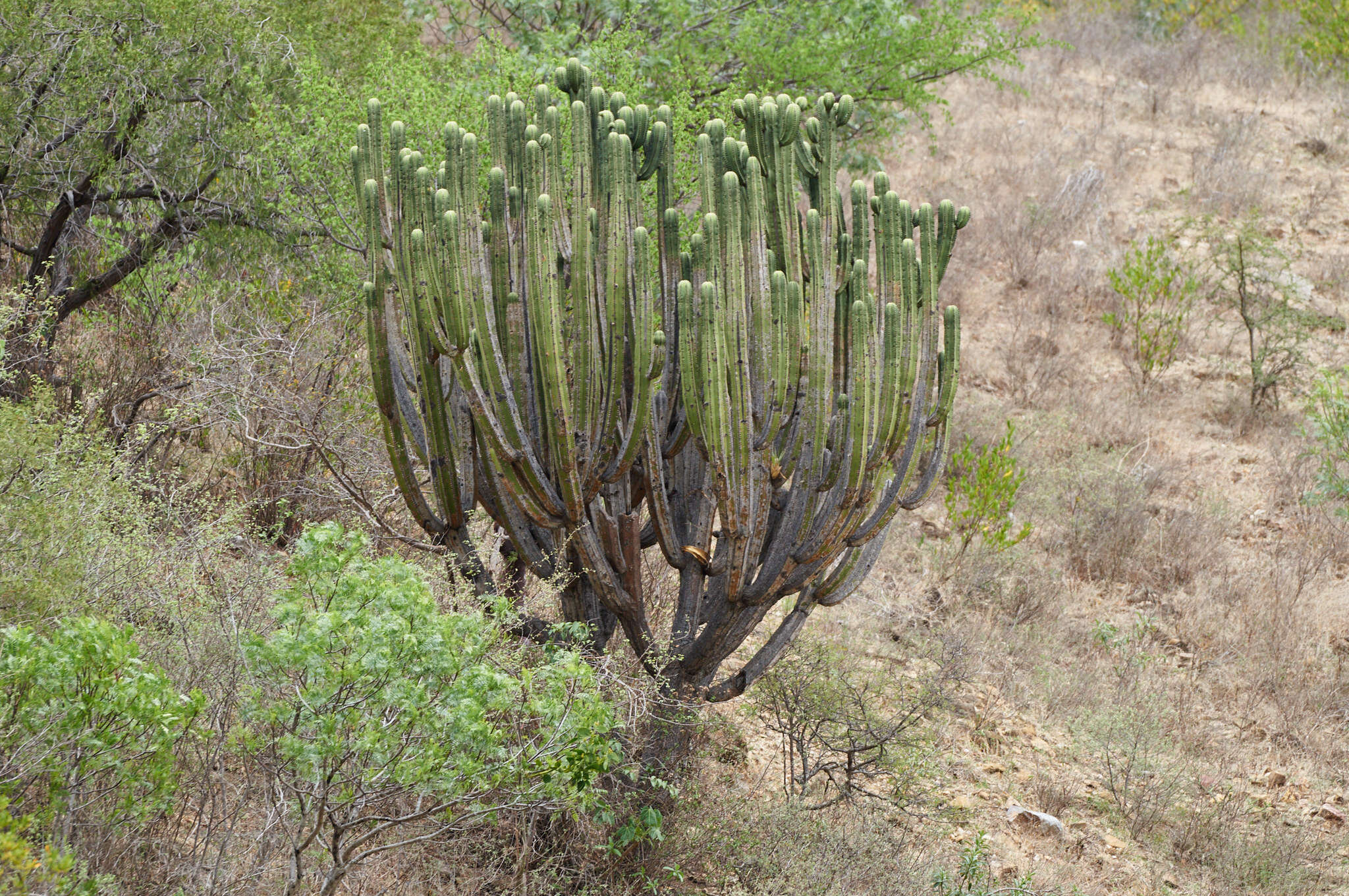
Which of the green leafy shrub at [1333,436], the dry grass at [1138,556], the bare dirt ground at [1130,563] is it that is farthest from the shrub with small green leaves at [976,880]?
the green leafy shrub at [1333,436]

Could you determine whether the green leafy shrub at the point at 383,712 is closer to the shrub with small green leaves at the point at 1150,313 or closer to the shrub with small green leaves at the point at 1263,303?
the shrub with small green leaves at the point at 1150,313

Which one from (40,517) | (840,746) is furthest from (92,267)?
(840,746)

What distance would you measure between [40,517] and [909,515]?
5945 millimetres

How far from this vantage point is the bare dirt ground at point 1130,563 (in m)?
5.37

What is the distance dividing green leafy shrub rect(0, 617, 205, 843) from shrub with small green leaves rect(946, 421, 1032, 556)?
18.0ft

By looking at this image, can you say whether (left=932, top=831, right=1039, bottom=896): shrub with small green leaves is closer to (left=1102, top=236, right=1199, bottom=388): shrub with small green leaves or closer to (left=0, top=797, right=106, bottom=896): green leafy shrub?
(left=0, top=797, right=106, bottom=896): green leafy shrub

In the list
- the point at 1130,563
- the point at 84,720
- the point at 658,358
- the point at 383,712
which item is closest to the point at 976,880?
the point at 658,358

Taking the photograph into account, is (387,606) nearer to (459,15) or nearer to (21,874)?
(21,874)

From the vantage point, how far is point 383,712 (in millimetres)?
3176

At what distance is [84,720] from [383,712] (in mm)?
781

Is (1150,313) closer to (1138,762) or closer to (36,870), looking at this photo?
(1138,762)

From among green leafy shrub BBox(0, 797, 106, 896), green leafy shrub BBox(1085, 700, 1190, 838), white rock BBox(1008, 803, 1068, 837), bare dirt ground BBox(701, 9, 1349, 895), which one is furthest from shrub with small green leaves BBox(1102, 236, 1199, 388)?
green leafy shrub BBox(0, 797, 106, 896)

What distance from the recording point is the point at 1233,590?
23.7 feet

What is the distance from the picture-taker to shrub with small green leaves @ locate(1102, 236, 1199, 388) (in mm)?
9883
